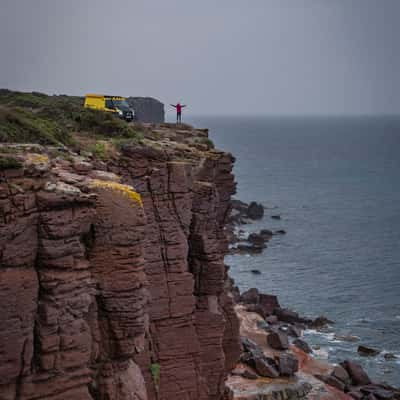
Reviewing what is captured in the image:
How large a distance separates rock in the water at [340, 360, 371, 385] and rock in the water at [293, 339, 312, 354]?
5.93 metres

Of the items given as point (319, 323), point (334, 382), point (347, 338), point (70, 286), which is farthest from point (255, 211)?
point (70, 286)

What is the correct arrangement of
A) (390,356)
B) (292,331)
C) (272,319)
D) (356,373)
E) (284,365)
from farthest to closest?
(272,319) → (292,331) → (390,356) → (356,373) → (284,365)

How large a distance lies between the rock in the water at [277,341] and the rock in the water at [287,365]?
221 inches

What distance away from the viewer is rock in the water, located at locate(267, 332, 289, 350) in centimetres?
5955

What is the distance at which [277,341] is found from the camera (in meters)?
60.0

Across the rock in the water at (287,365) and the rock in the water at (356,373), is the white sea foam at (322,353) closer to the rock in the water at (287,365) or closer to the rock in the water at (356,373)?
the rock in the water at (356,373)

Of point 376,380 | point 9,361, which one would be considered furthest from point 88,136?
point 376,380

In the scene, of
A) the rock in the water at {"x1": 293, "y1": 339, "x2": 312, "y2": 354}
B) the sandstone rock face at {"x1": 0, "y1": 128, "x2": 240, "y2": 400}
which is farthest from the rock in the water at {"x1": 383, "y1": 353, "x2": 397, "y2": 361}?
the sandstone rock face at {"x1": 0, "y1": 128, "x2": 240, "y2": 400}

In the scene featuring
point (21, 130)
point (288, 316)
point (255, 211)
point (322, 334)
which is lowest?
point (322, 334)

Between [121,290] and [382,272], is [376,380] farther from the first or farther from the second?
[121,290]

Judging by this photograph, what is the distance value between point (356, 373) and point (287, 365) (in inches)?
329

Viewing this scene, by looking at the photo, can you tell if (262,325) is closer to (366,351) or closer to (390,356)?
(366,351)

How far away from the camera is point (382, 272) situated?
9188cm

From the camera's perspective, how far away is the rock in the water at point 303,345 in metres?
64.4
